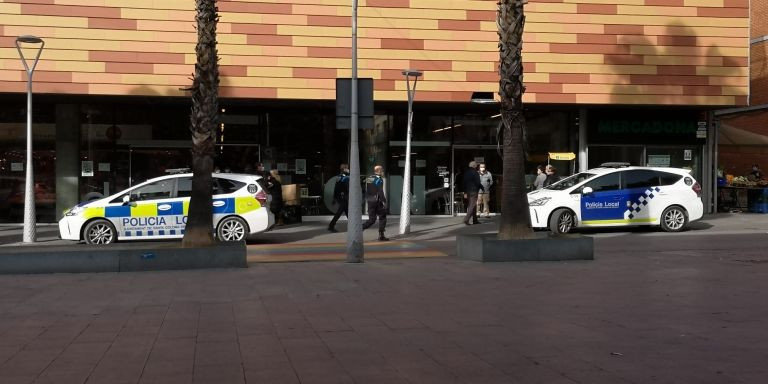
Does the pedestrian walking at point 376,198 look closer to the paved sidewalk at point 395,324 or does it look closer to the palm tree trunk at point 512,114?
the palm tree trunk at point 512,114

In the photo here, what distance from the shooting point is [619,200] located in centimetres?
1741

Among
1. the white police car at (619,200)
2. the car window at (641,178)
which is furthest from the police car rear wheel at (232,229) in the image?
the car window at (641,178)

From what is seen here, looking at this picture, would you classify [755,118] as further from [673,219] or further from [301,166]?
[301,166]

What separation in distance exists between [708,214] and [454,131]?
871cm

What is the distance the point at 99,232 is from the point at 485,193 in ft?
39.3

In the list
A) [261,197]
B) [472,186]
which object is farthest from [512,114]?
[472,186]

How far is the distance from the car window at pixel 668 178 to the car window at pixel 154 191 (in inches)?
450

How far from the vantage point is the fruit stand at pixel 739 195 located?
24.7m

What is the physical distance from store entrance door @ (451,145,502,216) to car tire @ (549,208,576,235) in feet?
21.6

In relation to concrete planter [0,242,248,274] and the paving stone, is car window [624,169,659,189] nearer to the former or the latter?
concrete planter [0,242,248,274]

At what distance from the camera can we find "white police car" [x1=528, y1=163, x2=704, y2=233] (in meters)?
17.3

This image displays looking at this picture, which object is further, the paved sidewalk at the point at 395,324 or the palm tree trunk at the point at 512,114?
the palm tree trunk at the point at 512,114

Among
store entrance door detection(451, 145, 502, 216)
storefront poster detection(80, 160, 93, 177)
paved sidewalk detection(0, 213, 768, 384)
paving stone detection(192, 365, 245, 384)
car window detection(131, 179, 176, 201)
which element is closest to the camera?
paving stone detection(192, 365, 245, 384)

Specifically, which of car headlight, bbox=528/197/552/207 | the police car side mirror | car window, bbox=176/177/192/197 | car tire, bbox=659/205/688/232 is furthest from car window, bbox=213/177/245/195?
car tire, bbox=659/205/688/232
